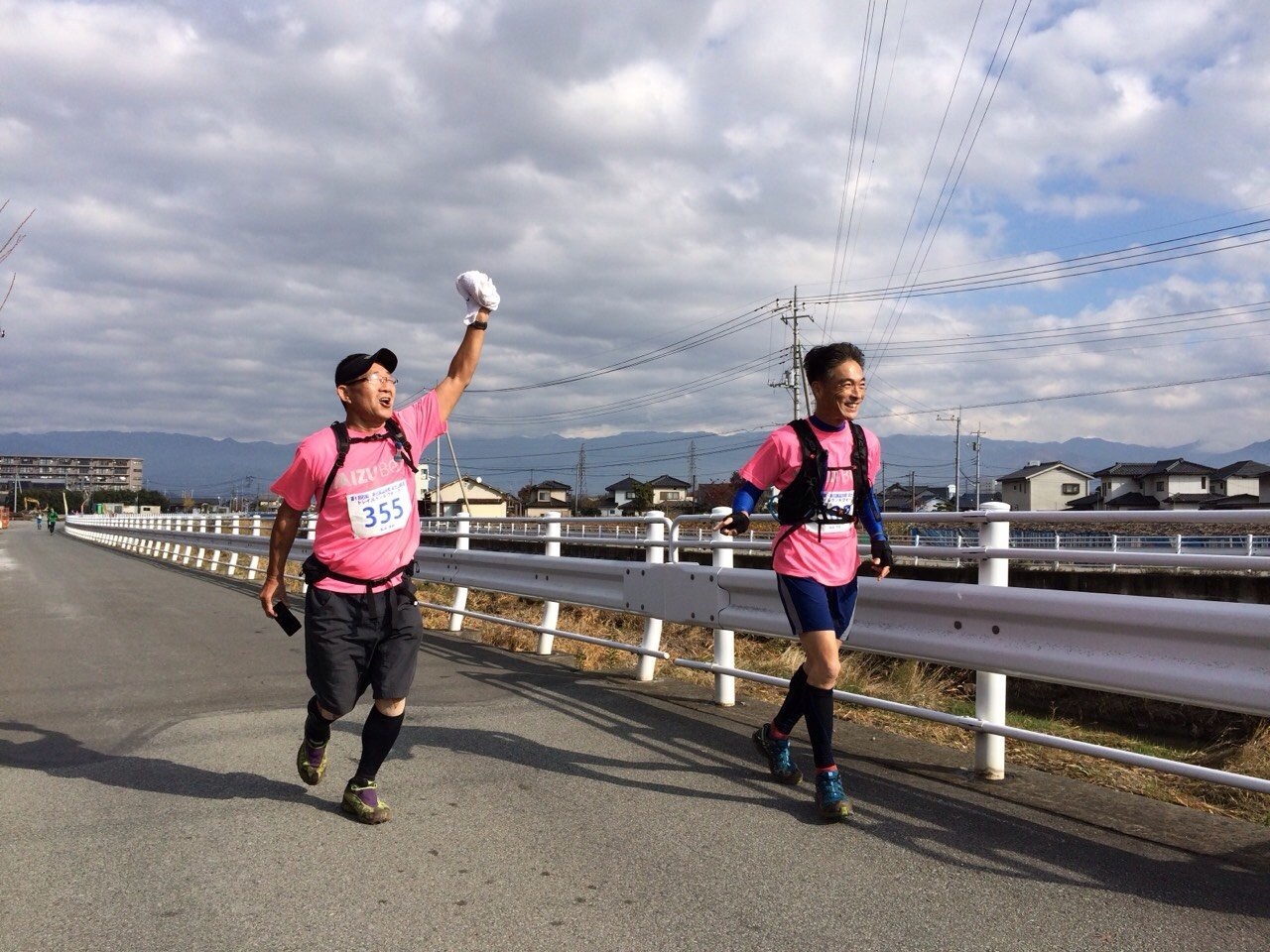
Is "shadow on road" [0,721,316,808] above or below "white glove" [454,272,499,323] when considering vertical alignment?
below

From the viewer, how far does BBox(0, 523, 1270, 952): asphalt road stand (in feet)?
9.69

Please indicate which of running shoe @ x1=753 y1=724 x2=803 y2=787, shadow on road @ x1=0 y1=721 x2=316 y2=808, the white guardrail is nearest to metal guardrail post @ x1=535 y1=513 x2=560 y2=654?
the white guardrail

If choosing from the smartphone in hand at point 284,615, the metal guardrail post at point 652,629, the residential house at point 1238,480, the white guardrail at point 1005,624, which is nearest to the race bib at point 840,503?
the white guardrail at point 1005,624

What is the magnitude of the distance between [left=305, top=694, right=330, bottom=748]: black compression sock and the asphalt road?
0.28 m

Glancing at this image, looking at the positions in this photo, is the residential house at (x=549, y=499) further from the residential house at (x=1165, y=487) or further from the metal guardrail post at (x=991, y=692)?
the metal guardrail post at (x=991, y=692)

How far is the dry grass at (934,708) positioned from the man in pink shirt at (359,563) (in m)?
2.95

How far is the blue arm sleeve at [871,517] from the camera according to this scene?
426 centimetres

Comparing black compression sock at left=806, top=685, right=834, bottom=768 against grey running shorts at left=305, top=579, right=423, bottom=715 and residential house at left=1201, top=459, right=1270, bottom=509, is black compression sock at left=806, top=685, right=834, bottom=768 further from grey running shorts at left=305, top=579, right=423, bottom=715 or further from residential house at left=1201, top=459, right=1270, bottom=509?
residential house at left=1201, top=459, right=1270, bottom=509

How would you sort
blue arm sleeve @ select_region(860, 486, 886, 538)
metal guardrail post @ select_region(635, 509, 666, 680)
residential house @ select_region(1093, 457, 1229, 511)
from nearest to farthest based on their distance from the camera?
blue arm sleeve @ select_region(860, 486, 886, 538), metal guardrail post @ select_region(635, 509, 666, 680), residential house @ select_region(1093, 457, 1229, 511)

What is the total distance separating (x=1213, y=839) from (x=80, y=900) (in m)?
3.91

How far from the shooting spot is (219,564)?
22.8 metres

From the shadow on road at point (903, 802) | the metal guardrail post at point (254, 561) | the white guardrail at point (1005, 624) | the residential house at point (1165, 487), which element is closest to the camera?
the shadow on road at point (903, 802)

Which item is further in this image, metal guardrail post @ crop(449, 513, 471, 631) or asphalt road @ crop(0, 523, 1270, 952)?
metal guardrail post @ crop(449, 513, 471, 631)

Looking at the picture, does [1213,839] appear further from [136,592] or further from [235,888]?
[136,592]
